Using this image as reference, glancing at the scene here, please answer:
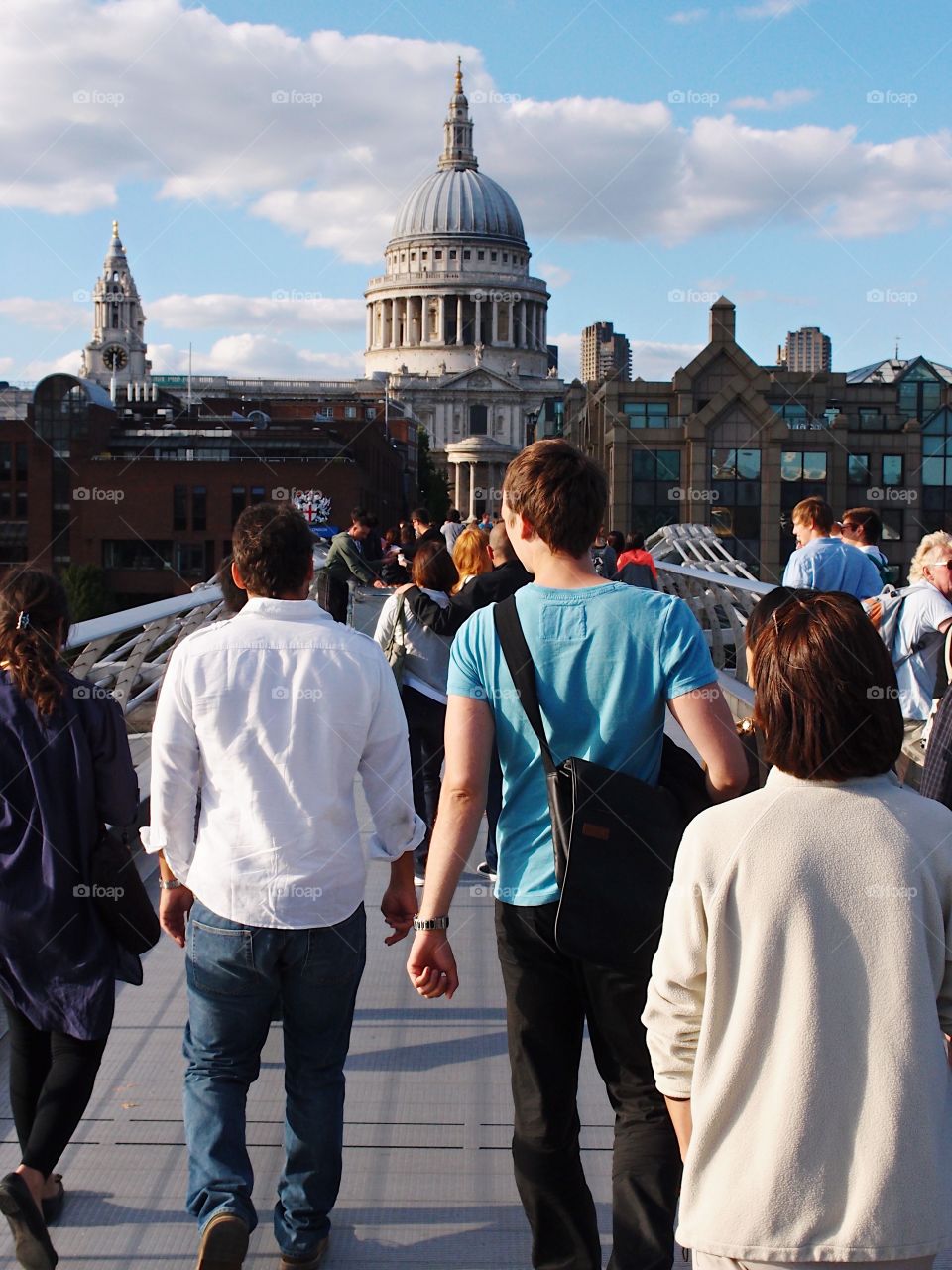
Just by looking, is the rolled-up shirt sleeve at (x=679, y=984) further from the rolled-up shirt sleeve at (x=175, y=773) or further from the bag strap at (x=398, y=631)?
the bag strap at (x=398, y=631)

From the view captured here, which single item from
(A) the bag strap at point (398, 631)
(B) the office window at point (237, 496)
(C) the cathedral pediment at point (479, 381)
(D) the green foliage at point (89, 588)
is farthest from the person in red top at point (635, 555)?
(C) the cathedral pediment at point (479, 381)

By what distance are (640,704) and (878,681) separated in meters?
0.88

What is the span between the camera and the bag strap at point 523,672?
3131mm

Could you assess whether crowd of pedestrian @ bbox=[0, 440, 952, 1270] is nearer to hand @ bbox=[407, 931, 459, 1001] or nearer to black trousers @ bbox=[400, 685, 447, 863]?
hand @ bbox=[407, 931, 459, 1001]

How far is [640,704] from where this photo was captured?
3.15 meters

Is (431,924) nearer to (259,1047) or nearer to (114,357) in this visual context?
(259,1047)

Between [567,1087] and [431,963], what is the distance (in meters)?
0.41

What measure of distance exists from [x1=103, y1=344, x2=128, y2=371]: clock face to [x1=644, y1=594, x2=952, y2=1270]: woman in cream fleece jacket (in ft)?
408

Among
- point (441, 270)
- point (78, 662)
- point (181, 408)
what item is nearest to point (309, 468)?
point (181, 408)

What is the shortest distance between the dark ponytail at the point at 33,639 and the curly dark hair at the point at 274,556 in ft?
1.68

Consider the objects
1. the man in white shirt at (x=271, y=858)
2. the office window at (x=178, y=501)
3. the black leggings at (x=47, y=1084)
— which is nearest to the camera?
the man in white shirt at (x=271, y=858)

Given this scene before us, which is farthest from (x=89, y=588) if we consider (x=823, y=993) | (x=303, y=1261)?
(x=823, y=993)

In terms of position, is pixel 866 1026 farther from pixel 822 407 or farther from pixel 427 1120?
pixel 822 407

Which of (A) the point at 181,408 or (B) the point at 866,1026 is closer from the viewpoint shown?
(B) the point at 866,1026
